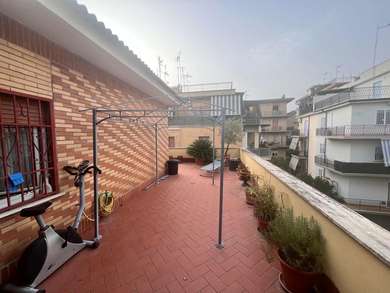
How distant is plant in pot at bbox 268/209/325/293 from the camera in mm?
1733

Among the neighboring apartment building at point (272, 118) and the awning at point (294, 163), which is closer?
the awning at point (294, 163)

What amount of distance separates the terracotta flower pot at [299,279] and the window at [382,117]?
17445 mm

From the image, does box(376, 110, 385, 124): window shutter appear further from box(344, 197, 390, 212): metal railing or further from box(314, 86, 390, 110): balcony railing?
box(344, 197, 390, 212): metal railing

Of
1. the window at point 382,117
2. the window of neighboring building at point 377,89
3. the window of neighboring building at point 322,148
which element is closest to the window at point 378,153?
the window at point 382,117

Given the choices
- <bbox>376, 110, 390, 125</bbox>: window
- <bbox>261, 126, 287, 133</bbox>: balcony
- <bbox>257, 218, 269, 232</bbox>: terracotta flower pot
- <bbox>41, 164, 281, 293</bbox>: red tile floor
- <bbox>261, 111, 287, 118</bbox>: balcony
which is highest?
<bbox>261, 111, 287, 118</bbox>: balcony

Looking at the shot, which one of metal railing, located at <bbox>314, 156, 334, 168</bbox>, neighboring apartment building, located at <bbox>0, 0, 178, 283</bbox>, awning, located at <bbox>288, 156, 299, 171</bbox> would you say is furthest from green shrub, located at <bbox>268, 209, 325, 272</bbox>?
awning, located at <bbox>288, 156, 299, 171</bbox>

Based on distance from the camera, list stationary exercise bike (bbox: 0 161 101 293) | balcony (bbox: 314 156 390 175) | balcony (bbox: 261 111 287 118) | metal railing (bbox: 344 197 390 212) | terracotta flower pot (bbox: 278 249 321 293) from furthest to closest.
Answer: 1. balcony (bbox: 261 111 287 118)
2. metal railing (bbox: 344 197 390 212)
3. balcony (bbox: 314 156 390 175)
4. stationary exercise bike (bbox: 0 161 101 293)
5. terracotta flower pot (bbox: 278 249 321 293)

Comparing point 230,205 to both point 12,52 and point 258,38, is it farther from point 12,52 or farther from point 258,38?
point 258,38

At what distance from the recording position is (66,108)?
9.18 ft

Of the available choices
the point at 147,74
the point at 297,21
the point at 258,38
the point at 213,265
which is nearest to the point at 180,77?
the point at 258,38

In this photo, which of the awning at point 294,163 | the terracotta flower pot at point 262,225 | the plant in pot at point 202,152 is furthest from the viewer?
the awning at point 294,163

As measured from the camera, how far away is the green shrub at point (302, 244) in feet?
5.76

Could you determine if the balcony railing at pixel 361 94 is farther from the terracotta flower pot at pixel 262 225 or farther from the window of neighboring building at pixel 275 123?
the terracotta flower pot at pixel 262 225

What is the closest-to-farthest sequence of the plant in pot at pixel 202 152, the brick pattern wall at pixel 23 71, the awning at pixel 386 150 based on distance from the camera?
the brick pattern wall at pixel 23 71, the plant in pot at pixel 202 152, the awning at pixel 386 150
